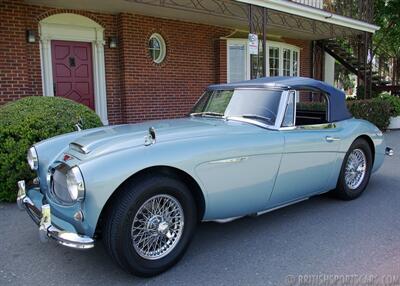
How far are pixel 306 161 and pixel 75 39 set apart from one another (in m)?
6.83

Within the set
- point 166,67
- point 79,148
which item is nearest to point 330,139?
point 79,148

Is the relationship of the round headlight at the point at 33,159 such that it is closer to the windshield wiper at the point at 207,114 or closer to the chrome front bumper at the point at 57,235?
the chrome front bumper at the point at 57,235

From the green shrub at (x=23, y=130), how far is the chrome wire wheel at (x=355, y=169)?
345 centimetres

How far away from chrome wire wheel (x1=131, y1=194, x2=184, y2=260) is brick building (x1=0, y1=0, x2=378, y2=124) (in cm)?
592

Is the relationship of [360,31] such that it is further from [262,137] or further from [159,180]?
[159,180]

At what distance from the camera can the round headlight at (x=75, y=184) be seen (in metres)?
2.84

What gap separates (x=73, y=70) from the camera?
30.5 ft

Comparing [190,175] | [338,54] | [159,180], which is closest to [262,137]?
[190,175]

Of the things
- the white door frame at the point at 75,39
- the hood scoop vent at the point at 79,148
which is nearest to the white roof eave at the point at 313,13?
the white door frame at the point at 75,39

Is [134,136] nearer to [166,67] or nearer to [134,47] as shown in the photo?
[134,47]

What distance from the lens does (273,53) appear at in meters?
13.2

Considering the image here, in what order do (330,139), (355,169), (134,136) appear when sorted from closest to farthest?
(134,136) < (330,139) < (355,169)

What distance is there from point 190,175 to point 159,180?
0.29 m

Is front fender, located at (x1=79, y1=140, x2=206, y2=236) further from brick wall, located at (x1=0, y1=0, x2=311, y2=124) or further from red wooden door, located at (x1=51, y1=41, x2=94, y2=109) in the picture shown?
red wooden door, located at (x1=51, y1=41, x2=94, y2=109)
